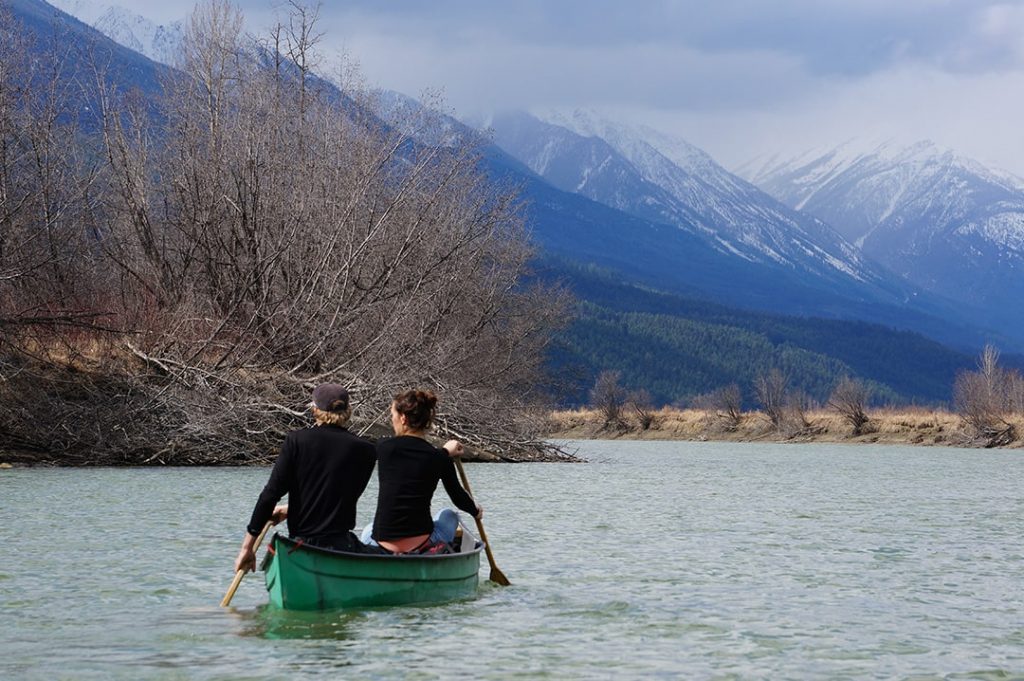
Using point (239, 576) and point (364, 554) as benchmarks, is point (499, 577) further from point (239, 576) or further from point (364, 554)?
point (239, 576)

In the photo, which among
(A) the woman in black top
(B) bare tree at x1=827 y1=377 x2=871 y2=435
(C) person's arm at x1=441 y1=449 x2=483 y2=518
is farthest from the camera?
(B) bare tree at x1=827 y1=377 x2=871 y2=435

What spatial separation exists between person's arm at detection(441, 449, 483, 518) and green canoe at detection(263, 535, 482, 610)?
49 cm

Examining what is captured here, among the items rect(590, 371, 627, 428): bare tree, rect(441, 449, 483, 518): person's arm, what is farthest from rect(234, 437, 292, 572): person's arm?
rect(590, 371, 627, 428): bare tree

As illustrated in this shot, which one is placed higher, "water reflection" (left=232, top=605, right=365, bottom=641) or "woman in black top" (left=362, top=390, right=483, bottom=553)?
"woman in black top" (left=362, top=390, right=483, bottom=553)

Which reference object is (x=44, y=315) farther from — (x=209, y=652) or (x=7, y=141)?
(x=209, y=652)

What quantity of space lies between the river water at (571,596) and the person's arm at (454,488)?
0.94 m

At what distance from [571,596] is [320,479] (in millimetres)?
3418

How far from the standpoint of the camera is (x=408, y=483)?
44.6 ft

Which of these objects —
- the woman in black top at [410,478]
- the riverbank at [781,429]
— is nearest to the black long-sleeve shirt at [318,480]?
the woman in black top at [410,478]

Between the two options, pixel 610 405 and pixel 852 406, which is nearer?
pixel 852 406

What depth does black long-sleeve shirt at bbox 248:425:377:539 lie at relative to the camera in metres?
12.4

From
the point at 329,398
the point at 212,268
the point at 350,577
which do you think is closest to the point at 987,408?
the point at 212,268

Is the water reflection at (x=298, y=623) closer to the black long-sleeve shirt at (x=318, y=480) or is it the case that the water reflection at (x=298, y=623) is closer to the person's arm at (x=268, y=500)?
the person's arm at (x=268, y=500)

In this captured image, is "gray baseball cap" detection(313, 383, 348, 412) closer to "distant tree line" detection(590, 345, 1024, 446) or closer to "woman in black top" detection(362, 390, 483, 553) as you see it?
"woman in black top" detection(362, 390, 483, 553)
